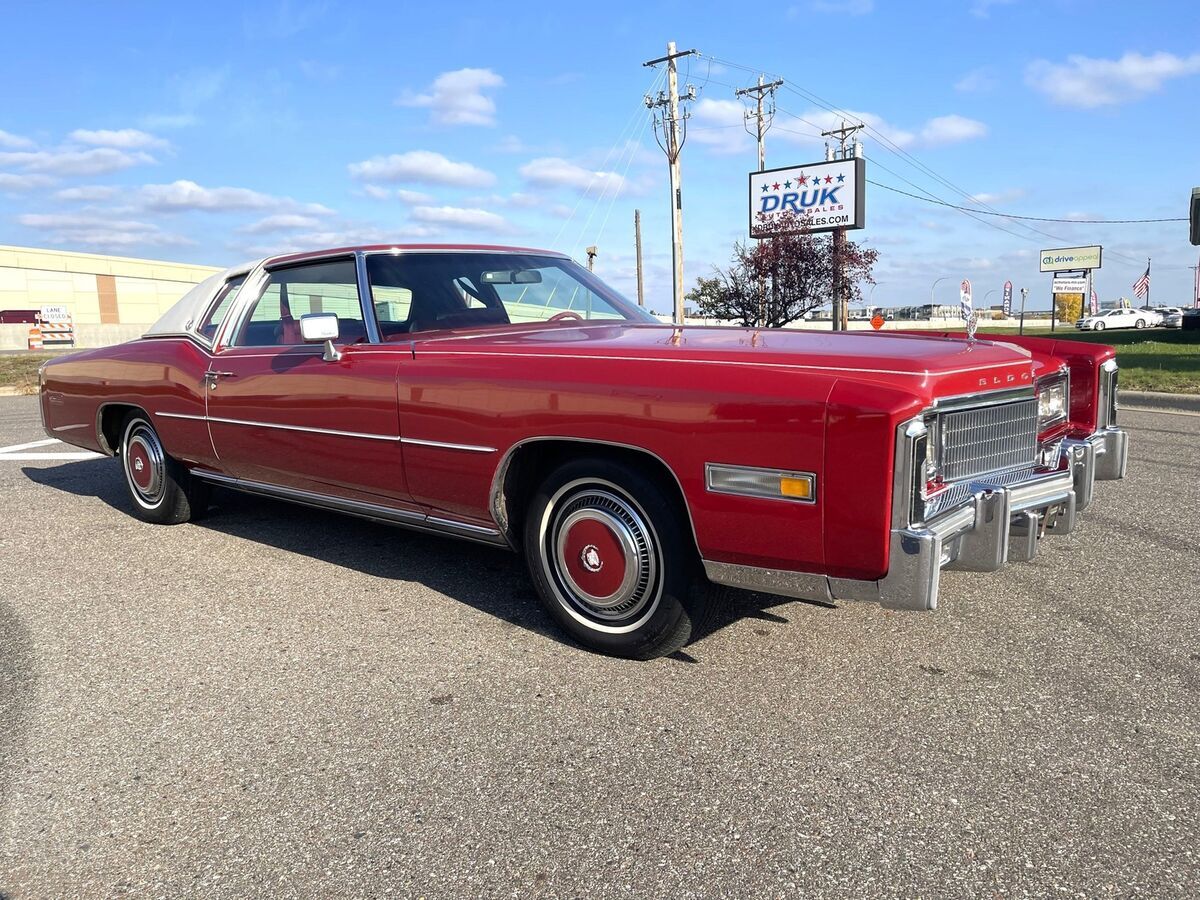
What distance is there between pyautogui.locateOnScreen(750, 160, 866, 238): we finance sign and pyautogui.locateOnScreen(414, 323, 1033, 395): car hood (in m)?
28.8

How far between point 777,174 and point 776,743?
31.8 m

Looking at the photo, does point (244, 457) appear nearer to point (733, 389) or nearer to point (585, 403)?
point (585, 403)

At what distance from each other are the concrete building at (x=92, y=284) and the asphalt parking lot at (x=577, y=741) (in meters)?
50.0

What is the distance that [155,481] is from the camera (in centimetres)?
532

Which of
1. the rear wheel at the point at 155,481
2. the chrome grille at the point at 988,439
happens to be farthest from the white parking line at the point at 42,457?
the chrome grille at the point at 988,439

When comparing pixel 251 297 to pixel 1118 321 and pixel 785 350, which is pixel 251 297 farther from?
pixel 1118 321

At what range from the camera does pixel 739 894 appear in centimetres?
197

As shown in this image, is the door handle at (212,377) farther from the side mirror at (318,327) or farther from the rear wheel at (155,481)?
the side mirror at (318,327)

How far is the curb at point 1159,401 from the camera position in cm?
1029

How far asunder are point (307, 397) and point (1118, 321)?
6314 centimetres

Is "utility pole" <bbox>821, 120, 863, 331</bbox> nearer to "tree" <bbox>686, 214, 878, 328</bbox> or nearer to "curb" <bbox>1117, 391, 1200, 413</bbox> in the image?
"tree" <bbox>686, 214, 878, 328</bbox>

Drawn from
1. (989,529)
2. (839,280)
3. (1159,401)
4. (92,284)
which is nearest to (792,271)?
(839,280)

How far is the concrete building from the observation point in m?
51.2

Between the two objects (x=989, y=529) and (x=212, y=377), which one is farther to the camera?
(x=212, y=377)
